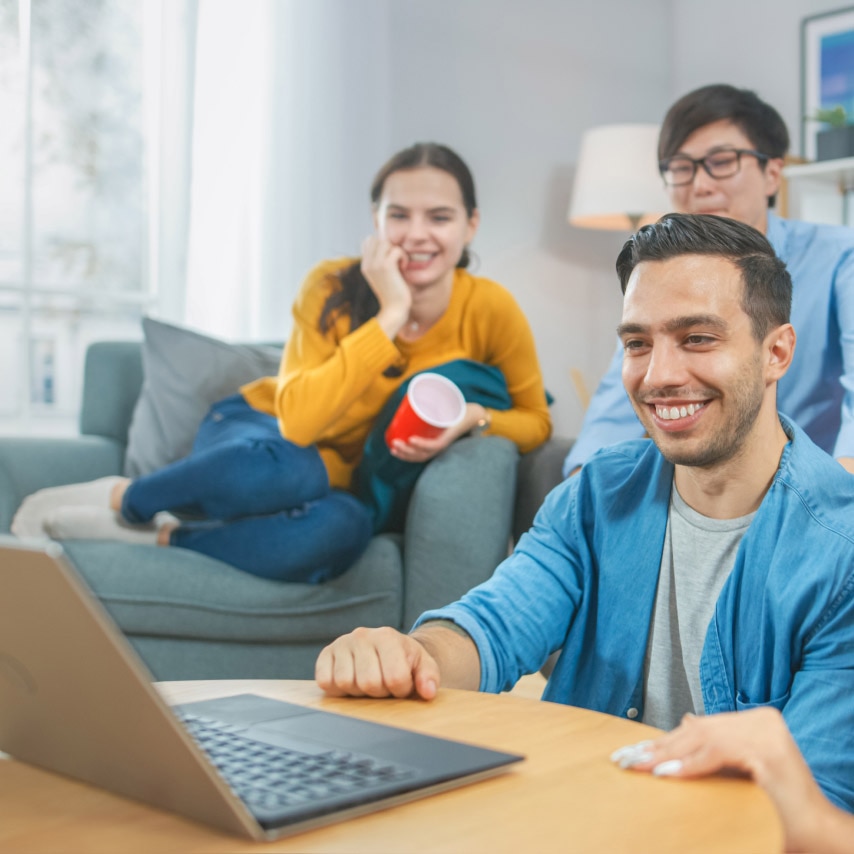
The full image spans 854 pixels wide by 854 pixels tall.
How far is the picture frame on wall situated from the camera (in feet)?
13.2

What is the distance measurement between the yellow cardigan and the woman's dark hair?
2 cm

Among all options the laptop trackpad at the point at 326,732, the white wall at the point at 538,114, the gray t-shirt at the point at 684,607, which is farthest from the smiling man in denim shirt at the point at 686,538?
the white wall at the point at 538,114

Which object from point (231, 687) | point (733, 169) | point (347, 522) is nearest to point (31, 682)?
point (231, 687)

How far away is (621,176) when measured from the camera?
3820 mm

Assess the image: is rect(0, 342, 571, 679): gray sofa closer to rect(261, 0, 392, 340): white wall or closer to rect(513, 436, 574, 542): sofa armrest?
rect(513, 436, 574, 542): sofa armrest

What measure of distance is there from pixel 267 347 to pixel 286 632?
98 centimetres

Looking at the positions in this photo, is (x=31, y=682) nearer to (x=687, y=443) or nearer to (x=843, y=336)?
(x=687, y=443)

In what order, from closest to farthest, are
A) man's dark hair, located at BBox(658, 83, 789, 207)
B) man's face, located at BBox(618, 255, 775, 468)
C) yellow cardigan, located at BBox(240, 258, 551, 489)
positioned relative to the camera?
man's face, located at BBox(618, 255, 775, 468) < man's dark hair, located at BBox(658, 83, 789, 207) < yellow cardigan, located at BBox(240, 258, 551, 489)

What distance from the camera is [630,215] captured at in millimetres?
3836

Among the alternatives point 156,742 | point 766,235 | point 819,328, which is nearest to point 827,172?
point 766,235

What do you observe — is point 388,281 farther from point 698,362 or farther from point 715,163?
point 698,362

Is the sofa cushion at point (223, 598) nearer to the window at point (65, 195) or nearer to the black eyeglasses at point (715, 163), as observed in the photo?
the black eyeglasses at point (715, 163)

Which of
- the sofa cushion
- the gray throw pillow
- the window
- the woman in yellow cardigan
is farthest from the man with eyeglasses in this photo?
the window

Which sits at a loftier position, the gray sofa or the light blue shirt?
the light blue shirt
